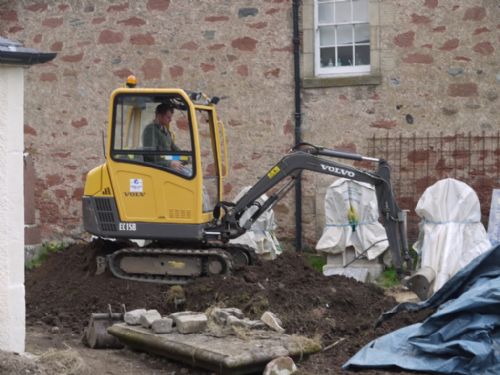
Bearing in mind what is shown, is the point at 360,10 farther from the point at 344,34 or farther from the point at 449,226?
the point at 449,226

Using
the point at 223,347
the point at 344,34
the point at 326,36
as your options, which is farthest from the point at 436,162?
the point at 223,347

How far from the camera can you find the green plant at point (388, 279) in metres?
13.5

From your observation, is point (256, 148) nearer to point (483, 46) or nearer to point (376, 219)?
point (376, 219)

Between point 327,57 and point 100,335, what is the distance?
24.0 ft

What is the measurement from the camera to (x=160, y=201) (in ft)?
39.5

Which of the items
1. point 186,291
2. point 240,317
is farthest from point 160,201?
point 240,317

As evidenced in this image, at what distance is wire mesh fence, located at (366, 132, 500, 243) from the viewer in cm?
1469

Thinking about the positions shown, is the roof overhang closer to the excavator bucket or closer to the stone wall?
the excavator bucket

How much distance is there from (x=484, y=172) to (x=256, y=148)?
3.43 m

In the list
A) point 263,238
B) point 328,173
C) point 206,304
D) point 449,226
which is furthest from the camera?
point 263,238

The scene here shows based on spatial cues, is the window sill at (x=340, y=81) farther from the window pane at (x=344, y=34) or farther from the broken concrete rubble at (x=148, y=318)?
the broken concrete rubble at (x=148, y=318)

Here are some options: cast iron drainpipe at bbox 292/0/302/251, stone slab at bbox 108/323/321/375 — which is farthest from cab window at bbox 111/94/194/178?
cast iron drainpipe at bbox 292/0/302/251

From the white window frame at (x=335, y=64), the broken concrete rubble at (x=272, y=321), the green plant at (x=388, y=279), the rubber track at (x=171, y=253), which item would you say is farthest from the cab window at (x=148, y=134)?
the white window frame at (x=335, y=64)

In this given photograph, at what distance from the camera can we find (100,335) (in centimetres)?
970
